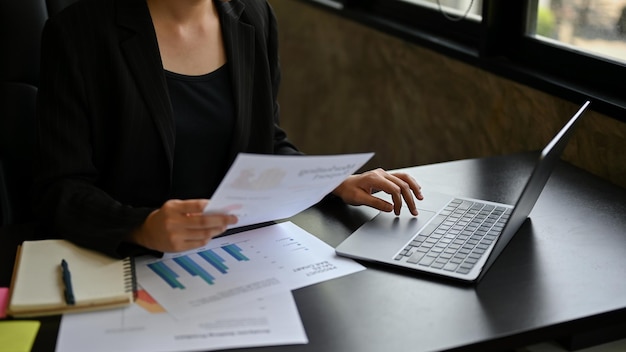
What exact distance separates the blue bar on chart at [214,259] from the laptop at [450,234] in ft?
0.60

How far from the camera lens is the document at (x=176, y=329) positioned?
3.26 feet

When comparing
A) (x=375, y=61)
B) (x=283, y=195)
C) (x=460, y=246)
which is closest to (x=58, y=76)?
(x=283, y=195)

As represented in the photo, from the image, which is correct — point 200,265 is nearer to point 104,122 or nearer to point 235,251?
point 235,251

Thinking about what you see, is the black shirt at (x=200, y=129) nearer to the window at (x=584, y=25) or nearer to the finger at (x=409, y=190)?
the finger at (x=409, y=190)

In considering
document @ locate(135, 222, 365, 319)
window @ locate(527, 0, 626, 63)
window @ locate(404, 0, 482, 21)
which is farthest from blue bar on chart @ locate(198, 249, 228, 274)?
window @ locate(404, 0, 482, 21)

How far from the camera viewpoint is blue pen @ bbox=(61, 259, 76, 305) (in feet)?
3.53

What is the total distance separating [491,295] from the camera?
113 centimetres

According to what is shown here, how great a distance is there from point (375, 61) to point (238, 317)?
1712 millimetres

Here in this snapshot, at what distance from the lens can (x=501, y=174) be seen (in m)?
1.62

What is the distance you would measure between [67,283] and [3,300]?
10 cm

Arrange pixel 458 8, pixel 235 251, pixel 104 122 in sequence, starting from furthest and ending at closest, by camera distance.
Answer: pixel 458 8 < pixel 104 122 < pixel 235 251

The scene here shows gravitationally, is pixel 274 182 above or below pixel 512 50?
above

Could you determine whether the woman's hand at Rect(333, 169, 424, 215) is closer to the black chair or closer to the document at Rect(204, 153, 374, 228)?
the document at Rect(204, 153, 374, 228)

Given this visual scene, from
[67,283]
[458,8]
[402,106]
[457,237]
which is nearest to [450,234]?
[457,237]
